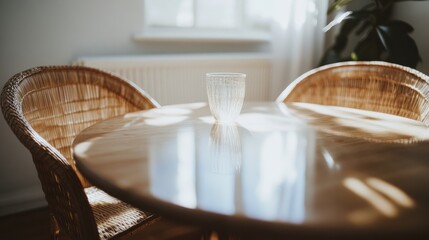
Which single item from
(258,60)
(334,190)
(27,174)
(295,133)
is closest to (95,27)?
(27,174)

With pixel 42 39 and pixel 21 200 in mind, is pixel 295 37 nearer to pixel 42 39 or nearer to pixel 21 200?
pixel 42 39

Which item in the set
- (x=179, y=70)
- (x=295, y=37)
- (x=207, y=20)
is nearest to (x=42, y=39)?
(x=179, y=70)

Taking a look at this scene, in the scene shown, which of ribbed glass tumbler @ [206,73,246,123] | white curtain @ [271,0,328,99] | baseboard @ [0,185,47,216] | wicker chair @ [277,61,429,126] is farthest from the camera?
white curtain @ [271,0,328,99]

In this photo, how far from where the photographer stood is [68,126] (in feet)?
3.19

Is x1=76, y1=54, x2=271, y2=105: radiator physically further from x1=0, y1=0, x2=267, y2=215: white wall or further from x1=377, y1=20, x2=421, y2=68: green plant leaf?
x1=377, y1=20, x2=421, y2=68: green plant leaf

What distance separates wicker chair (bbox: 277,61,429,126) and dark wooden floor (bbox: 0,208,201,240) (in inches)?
27.3

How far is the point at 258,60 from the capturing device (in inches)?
75.1

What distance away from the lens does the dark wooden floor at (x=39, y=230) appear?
4.43ft

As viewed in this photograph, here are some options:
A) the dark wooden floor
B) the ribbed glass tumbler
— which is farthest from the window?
the ribbed glass tumbler

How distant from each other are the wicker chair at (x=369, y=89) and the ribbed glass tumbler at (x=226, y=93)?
Answer: 471 millimetres

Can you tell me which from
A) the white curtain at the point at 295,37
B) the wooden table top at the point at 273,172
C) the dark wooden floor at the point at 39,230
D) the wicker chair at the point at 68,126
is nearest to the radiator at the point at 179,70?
the white curtain at the point at 295,37

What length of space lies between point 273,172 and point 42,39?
4.44ft

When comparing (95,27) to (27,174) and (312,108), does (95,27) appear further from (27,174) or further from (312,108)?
(312,108)

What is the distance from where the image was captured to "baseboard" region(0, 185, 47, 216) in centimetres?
148
